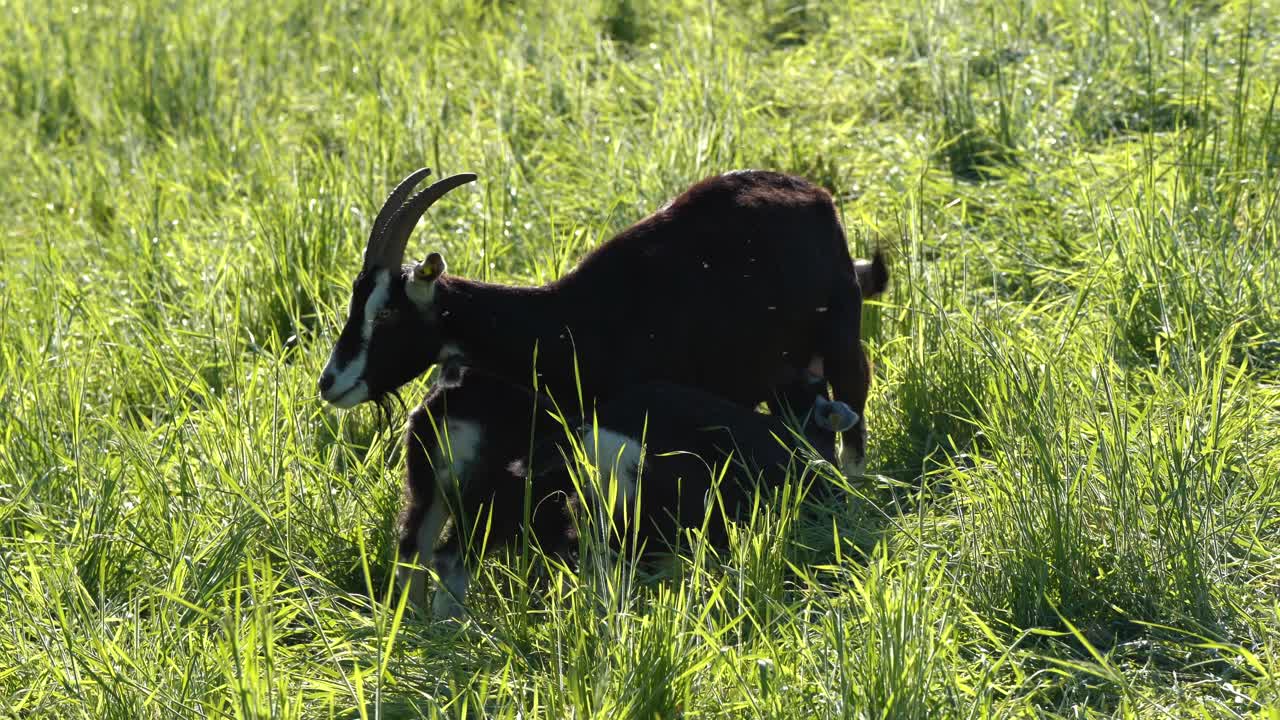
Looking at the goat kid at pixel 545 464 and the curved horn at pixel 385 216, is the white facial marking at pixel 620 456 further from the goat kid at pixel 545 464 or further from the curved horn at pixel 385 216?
the curved horn at pixel 385 216

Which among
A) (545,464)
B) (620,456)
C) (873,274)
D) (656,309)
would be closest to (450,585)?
(545,464)

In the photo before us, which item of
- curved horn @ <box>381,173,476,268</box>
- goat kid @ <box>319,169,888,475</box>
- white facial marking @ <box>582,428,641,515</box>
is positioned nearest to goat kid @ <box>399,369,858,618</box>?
white facial marking @ <box>582,428,641,515</box>

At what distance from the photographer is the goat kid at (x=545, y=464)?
3.62 metres

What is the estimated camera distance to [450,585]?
3.60m

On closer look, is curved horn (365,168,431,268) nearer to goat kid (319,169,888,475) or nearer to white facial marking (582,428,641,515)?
goat kid (319,169,888,475)

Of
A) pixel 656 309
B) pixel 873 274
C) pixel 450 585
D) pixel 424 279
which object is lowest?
pixel 450 585

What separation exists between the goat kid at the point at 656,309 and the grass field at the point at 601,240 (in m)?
0.28

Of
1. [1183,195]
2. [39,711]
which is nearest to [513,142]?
[1183,195]

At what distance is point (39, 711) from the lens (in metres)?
3.10

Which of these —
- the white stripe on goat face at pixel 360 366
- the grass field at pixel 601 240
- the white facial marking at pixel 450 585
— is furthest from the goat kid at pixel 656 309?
the white facial marking at pixel 450 585

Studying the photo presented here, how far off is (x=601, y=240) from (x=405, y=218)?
4.77 feet

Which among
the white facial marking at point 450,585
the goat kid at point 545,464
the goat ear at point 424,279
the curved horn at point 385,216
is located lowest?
the white facial marking at point 450,585

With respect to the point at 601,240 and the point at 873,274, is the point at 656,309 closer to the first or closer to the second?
the point at 873,274

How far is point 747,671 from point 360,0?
566 cm
